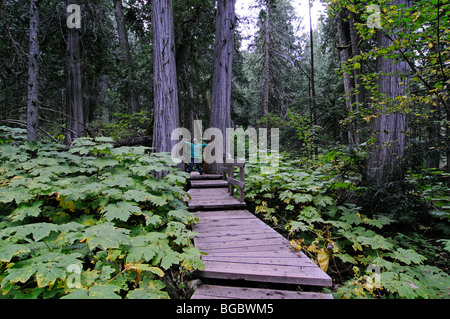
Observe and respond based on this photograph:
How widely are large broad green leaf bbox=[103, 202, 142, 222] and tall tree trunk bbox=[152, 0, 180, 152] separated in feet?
10.1

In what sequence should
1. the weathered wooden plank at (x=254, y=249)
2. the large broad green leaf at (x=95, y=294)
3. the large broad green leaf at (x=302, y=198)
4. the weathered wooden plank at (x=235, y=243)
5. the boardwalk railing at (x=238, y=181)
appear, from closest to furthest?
the large broad green leaf at (x=95, y=294) → the weathered wooden plank at (x=254, y=249) → the weathered wooden plank at (x=235, y=243) → the large broad green leaf at (x=302, y=198) → the boardwalk railing at (x=238, y=181)

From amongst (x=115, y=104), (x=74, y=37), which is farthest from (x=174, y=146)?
(x=115, y=104)

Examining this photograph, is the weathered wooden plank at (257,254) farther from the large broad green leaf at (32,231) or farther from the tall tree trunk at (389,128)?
the tall tree trunk at (389,128)

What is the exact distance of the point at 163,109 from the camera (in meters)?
5.70

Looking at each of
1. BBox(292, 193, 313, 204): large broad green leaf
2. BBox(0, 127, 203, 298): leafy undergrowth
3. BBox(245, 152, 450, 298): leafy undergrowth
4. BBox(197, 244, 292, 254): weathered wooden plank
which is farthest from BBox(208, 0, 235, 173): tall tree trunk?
BBox(197, 244, 292, 254): weathered wooden plank

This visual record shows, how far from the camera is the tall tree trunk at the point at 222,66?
7.63 metres

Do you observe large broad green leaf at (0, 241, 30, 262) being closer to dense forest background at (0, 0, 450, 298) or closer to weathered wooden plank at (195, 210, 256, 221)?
dense forest background at (0, 0, 450, 298)

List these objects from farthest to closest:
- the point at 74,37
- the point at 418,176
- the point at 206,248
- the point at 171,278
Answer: the point at 74,37 → the point at 418,176 → the point at 206,248 → the point at 171,278

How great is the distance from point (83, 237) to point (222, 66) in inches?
276

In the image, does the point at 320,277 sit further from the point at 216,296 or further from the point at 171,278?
the point at 171,278

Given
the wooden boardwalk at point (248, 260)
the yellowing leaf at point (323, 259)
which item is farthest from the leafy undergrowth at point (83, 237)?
the yellowing leaf at point (323, 259)

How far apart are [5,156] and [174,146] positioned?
314 centimetres

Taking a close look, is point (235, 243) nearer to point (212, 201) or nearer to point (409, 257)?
point (212, 201)

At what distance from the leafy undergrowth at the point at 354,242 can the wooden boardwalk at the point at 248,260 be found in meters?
0.32
